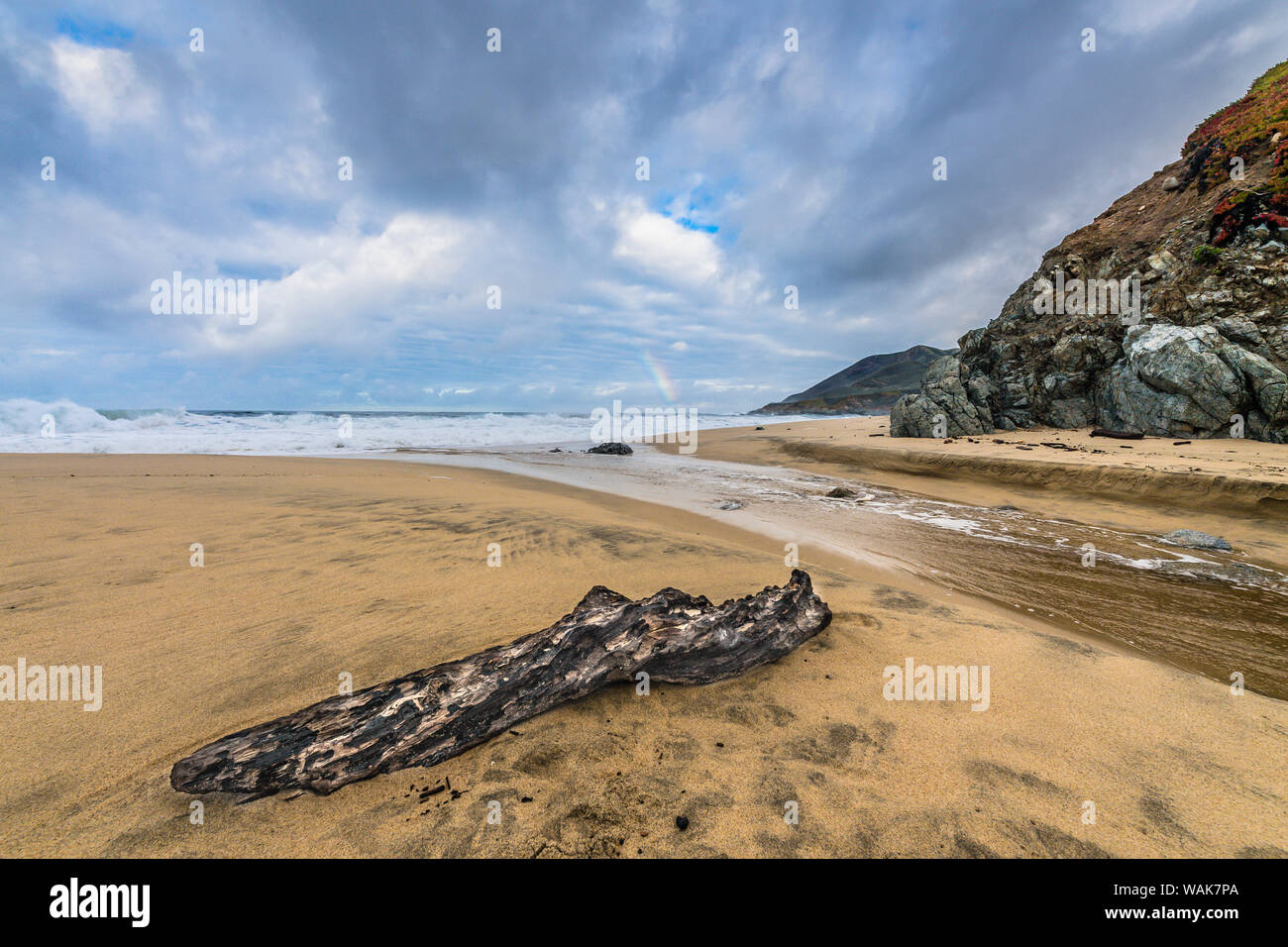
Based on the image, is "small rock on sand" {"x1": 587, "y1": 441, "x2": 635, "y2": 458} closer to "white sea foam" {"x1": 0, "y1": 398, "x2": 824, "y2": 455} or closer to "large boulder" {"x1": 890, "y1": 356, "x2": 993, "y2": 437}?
"white sea foam" {"x1": 0, "y1": 398, "x2": 824, "y2": 455}

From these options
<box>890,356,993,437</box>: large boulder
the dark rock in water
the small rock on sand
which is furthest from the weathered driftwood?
the small rock on sand

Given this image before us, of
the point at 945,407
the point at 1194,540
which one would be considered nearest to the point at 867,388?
the point at 945,407

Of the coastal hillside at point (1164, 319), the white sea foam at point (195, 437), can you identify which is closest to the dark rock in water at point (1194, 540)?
the coastal hillside at point (1164, 319)

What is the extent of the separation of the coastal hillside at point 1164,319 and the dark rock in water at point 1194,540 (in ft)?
34.1

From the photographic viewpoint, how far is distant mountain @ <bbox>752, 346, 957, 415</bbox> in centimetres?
8362

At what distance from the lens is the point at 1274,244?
583 inches

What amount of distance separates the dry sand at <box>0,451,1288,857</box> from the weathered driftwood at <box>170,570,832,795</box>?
11 centimetres

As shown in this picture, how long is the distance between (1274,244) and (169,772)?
28.6 meters

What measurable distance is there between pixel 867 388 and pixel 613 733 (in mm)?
116008

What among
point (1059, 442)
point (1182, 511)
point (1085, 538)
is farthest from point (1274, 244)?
point (1085, 538)

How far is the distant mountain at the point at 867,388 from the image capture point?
8362 centimetres

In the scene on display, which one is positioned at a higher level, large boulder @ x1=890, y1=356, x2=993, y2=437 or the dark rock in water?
large boulder @ x1=890, y1=356, x2=993, y2=437

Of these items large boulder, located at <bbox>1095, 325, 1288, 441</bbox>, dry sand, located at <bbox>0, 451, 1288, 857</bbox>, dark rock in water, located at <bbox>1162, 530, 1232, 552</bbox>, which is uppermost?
large boulder, located at <bbox>1095, 325, 1288, 441</bbox>

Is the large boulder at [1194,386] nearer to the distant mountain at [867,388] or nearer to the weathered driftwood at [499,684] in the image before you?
the weathered driftwood at [499,684]
